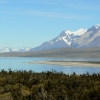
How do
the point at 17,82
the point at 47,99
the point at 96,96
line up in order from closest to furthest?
the point at 47,99 → the point at 96,96 → the point at 17,82

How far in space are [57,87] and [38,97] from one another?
7.65ft

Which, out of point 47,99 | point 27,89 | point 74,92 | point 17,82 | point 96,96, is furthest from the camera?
point 17,82

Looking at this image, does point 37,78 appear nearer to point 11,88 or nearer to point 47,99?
point 11,88

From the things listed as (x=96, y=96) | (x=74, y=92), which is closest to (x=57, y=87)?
(x=74, y=92)

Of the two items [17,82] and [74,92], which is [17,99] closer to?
[74,92]

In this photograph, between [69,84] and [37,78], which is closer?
[69,84]

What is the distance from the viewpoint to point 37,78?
1466cm

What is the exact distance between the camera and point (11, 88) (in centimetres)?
1239

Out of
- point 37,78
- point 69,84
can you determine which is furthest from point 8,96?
point 37,78

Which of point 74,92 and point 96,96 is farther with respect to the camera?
point 74,92

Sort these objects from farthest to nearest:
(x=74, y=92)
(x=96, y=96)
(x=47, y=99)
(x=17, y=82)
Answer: (x=17, y=82) → (x=74, y=92) → (x=96, y=96) → (x=47, y=99)

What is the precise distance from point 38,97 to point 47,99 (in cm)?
45

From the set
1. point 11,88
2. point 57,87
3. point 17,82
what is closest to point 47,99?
point 57,87

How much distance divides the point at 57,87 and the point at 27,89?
1.83m
